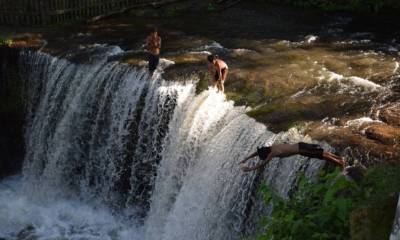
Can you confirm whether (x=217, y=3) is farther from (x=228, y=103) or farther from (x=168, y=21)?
(x=228, y=103)

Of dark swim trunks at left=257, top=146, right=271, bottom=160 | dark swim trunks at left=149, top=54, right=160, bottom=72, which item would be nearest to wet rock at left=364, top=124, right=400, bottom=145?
dark swim trunks at left=257, top=146, right=271, bottom=160

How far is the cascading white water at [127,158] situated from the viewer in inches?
365

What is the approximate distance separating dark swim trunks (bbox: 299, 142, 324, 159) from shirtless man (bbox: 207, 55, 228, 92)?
3133 millimetres

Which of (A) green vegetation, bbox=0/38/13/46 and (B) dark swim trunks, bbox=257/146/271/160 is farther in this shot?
(A) green vegetation, bbox=0/38/13/46

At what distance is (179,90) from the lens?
35.9 feet

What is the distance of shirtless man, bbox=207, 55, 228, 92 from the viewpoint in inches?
411

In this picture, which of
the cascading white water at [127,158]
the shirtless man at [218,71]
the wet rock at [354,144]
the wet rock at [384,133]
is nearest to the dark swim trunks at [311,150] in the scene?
the cascading white water at [127,158]

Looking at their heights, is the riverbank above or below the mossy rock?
below

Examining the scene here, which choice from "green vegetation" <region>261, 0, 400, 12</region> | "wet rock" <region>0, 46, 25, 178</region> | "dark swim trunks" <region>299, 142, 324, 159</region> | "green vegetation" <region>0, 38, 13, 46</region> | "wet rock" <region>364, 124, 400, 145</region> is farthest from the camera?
"green vegetation" <region>261, 0, 400, 12</region>

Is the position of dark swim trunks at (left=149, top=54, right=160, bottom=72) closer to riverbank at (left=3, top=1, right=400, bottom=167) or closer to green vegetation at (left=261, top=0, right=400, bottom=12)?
riverbank at (left=3, top=1, right=400, bottom=167)

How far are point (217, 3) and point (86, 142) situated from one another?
24.5ft

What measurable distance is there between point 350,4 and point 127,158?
8774 millimetres

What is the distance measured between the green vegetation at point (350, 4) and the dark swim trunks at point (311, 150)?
31.9 ft

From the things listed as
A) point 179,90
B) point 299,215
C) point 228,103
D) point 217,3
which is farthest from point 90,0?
point 299,215
